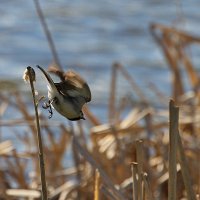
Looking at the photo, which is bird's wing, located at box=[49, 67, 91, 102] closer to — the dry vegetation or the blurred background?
the dry vegetation

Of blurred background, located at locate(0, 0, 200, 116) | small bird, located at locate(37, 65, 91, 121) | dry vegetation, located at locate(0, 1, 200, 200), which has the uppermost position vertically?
blurred background, located at locate(0, 0, 200, 116)

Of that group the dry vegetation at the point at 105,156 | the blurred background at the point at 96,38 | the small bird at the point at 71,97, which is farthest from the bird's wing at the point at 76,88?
the blurred background at the point at 96,38

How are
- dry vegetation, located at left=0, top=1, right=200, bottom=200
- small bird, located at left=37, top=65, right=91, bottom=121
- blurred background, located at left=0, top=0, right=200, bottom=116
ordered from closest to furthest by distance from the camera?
1. small bird, located at left=37, top=65, right=91, bottom=121
2. dry vegetation, located at left=0, top=1, right=200, bottom=200
3. blurred background, located at left=0, top=0, right=200, bottom=116

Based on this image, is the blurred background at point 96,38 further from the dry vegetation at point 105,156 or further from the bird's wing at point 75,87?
the bird's wing at point 75,87

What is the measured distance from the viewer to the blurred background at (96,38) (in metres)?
4.80

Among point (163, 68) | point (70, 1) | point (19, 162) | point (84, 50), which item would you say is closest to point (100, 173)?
point (19, 162)

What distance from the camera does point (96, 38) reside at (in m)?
5.67

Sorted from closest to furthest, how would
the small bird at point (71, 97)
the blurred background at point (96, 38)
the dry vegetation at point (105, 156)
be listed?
the small bird at point (71, 97) < the dry vegetation at point (105, 156) < the blurred background at point (96, 38)

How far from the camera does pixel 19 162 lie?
Answer: 248 centimetres

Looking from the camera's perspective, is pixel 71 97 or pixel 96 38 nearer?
pixel 71 97

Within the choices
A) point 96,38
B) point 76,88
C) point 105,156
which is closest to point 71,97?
point 76,88

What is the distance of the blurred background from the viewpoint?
189 inches

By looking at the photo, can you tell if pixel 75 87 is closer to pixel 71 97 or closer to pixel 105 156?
pixel 71 97

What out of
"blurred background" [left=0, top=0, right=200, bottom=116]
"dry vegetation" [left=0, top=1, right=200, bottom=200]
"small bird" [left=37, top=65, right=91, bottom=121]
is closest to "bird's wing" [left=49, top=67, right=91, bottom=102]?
"small bird" [left=37, top=65, right=91, bottom=121]
